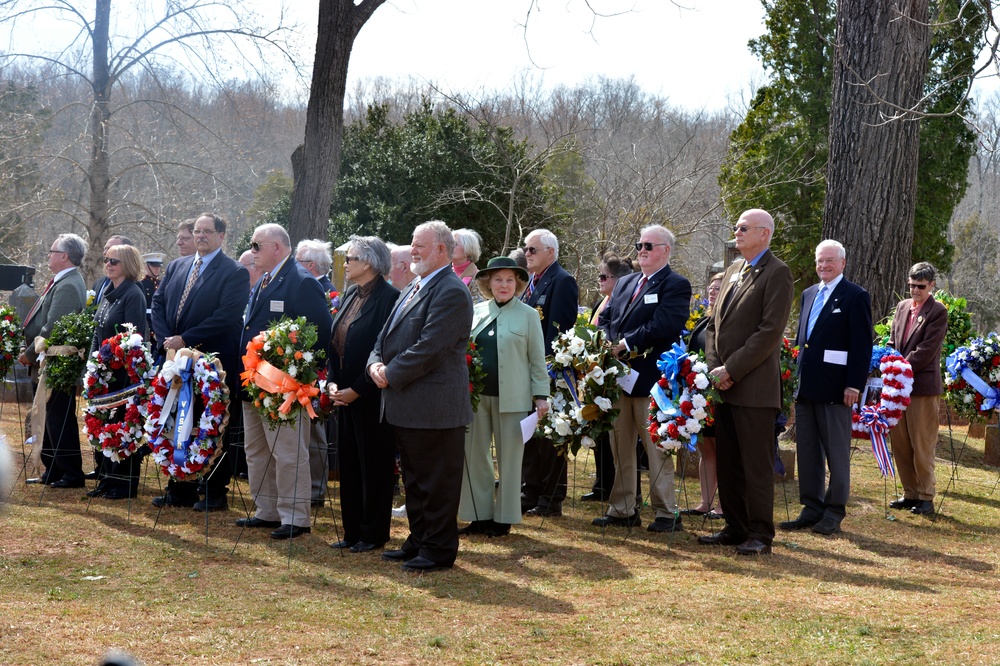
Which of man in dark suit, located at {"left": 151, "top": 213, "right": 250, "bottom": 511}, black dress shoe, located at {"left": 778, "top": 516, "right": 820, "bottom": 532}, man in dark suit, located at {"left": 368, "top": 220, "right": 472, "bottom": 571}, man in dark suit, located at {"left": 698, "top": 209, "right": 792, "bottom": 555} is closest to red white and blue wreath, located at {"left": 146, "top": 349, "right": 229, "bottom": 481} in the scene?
man in dark suit, located at {"left": 151, "top": 213, "right": 250, "bottom": 511}

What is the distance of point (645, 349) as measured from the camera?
7656 millimetres

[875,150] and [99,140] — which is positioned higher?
[99,140]

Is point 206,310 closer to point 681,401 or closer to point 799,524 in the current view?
point 681,401

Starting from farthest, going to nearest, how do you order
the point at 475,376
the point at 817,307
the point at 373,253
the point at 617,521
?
the point at 817,307, the point at 617,521, the point at 475,376, the point at 373,253

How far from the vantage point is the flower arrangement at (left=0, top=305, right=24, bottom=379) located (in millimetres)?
9227

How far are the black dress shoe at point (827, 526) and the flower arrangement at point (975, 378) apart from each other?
8.60 ft

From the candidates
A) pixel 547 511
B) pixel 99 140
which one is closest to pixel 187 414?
pixel 547 511

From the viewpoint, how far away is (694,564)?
6.52 m

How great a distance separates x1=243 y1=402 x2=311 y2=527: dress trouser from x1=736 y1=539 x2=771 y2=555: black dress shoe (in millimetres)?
2970

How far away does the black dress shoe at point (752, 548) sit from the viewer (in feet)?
22.2

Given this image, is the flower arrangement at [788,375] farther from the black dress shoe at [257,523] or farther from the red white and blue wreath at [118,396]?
the red white and blue wreath at [118,396]

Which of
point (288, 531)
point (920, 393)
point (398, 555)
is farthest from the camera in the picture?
point (920, 393)

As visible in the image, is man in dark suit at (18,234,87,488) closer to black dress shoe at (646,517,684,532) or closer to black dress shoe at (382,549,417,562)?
black dress shoe at (382,549,417,562)

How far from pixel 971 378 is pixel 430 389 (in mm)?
5738
